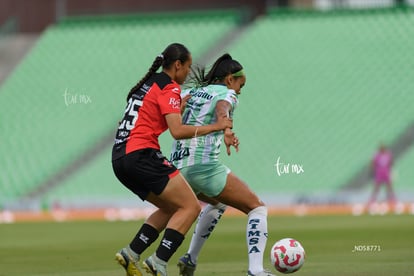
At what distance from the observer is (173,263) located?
12664mm

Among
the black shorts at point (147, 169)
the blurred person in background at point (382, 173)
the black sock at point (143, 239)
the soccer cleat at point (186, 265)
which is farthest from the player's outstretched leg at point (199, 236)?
the blurred person in background at point (382, 173)

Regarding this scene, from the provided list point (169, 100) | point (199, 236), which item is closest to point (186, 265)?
point (199, 236)

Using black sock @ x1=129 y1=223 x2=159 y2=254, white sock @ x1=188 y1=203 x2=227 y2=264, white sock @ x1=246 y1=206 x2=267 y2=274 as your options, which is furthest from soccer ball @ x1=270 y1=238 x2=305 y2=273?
black sock @ x1=129 y1=223 x2=159 y2=254

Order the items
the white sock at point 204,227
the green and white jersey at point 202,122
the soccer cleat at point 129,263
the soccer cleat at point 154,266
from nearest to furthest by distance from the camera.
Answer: the soccer cleat at point 154,266 → the soccer cleat at point 129,263 → the green and white jersey at point 202,122 → the white sock at point 204,227

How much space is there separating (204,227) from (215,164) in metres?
0.83

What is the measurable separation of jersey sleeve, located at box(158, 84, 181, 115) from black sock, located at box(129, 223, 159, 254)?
1.26m

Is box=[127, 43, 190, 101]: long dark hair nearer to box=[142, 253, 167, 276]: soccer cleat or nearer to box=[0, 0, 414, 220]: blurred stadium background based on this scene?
box=[142, 253, 167, 276]: soccer cleat

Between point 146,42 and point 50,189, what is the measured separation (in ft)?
20.8

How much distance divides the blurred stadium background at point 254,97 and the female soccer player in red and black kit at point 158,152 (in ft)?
59.5

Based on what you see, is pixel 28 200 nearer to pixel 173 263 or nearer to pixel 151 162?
pixel 173 263

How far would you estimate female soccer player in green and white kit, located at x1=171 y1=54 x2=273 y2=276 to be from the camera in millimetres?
9680

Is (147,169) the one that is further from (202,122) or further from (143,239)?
(202,122)

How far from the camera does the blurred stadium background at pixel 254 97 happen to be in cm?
2972

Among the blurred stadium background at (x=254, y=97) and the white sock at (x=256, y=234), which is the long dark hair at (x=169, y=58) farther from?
the blurred stadium background at (x=254, y=97)
